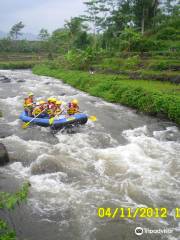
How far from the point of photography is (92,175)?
9344 mm

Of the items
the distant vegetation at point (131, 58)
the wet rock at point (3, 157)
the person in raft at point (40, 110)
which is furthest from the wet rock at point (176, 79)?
the wet rock at point (3, 157)

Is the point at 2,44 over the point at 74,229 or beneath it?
over

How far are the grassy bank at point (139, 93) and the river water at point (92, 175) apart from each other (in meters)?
0.79

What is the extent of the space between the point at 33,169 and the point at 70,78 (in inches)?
831

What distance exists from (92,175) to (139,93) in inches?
374

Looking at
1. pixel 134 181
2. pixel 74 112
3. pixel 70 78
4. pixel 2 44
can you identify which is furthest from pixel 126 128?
pixel 2 44

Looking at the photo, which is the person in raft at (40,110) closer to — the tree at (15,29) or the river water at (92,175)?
the river water at (92,175)

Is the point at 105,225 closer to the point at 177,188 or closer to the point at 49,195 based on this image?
the point at 49,195

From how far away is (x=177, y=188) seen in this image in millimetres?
8492

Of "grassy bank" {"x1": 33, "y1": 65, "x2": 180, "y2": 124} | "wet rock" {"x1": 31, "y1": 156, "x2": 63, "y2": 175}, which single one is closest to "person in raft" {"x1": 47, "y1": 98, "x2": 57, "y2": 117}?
"wet rock" {"x1": 31, "y1": 156, "x2": 63, "y2": 175}

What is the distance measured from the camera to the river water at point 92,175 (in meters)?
6.96

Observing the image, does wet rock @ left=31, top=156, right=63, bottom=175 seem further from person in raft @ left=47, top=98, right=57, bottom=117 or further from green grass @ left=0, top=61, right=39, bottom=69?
green grass @ left=0, top=61, right=39, bottom=69

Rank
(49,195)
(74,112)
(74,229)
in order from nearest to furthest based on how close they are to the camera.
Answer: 1. (74,229)
2. (49,195)
3. (74,112)

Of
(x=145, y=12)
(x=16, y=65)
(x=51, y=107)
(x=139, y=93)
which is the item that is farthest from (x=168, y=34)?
(x=16, y=65)
